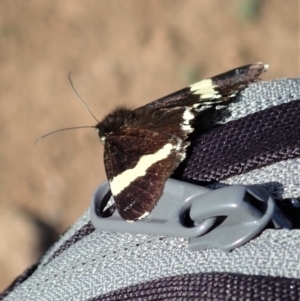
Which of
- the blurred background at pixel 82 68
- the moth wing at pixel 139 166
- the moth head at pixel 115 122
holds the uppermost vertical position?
the moth head at pixel 115 122

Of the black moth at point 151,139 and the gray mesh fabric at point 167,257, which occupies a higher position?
the black moth at point 151,139

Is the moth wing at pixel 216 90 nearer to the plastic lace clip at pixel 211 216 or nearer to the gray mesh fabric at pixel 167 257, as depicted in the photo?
the gray mesh fabric at pixel 167 257

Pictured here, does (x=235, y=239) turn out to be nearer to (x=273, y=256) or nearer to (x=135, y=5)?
(x=273, y=256)

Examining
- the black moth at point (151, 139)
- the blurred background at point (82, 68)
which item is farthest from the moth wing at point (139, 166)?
the blurred background at point (82, 68)

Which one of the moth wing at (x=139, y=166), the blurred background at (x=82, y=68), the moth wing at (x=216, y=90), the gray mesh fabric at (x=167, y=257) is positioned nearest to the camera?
the gray mesh fabric at (x=167, y=257)

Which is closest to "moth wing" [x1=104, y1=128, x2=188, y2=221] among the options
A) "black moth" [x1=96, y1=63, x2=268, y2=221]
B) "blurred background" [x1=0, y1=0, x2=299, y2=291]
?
"black moth" [x1=96, y1=63, x2=268, y2=221]

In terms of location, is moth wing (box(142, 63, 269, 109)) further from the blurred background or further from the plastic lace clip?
the blurred background

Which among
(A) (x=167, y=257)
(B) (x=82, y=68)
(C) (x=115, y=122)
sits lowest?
(B) (x=82, y=68)

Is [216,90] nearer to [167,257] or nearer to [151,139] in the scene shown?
[151,139]

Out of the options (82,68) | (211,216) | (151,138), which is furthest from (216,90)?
(82,68)
